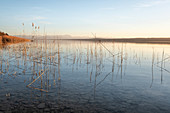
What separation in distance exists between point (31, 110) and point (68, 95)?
3.60ft

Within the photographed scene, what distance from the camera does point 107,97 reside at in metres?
3.94

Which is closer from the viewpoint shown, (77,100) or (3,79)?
(77,100)

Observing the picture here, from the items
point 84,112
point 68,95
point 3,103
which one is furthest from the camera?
point 68,95

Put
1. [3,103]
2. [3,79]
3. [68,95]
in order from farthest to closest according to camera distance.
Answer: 1. [3,79]
2. [68,95]
3. [3,103]

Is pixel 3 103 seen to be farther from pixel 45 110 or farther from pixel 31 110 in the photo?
pixel 45 110

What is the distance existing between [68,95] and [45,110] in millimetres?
909

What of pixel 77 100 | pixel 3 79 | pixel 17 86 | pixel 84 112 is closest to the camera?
pixel 84 112

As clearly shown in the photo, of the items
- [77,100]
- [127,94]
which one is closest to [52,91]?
[77,100]

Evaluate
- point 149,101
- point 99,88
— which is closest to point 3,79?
point 99,88

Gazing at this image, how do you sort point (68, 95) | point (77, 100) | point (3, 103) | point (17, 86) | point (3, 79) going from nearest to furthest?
point (3, 103), point (77, 100), point (68, 95), point (17, 86), point (3, 79)

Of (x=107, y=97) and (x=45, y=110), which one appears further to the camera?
(x=107, y=97)

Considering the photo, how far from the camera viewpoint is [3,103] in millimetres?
3414

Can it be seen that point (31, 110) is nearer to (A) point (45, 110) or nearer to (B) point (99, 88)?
(A) point (45, 110)

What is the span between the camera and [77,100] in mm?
3715
